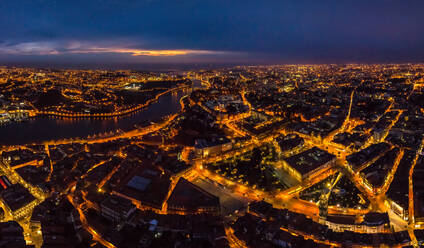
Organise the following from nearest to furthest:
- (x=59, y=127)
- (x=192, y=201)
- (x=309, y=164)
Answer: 1. (x=192, y=201)
2. (x=309, y=164)
3. (x=59, y=127)

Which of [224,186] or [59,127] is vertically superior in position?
[59,127]

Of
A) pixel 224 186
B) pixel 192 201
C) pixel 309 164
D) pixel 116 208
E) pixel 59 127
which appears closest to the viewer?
pixel 116 208

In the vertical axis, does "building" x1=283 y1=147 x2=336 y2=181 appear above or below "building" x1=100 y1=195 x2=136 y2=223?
above

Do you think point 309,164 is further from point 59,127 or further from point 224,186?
point 59,127

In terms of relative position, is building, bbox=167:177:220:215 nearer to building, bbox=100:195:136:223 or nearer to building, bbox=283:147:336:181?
building, bbox=100:195:136:223

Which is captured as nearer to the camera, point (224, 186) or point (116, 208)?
point (116, 208)

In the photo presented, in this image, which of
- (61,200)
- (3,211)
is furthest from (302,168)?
(3,211)

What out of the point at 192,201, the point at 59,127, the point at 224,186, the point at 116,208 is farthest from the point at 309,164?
the point at 59,127

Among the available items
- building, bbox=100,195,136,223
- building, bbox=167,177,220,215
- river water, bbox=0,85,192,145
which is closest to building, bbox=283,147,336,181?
building, bbox=167,177,220,215

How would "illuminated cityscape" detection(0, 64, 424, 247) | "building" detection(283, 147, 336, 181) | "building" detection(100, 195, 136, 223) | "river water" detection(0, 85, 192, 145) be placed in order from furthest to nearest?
1. "river water" detection(0, 85, 192, 145)
2. "building" detection(283, 147, 336, 181)
3. "building" detection(100, 195, 136, 223)
4. "illuminated cityscape" detection(0, 64, 424, 247)

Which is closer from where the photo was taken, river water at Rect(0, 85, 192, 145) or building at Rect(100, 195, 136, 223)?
building at Rect(100, 195, 136, 223)

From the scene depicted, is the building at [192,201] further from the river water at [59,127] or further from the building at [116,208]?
the river water at [59,127]
